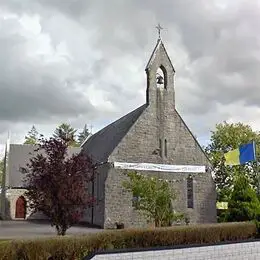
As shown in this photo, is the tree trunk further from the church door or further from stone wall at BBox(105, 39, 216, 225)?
the church door

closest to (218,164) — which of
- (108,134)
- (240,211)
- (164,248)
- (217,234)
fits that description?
(108,134)

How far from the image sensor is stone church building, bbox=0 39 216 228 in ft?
110

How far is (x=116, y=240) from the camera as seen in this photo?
45.3 feet

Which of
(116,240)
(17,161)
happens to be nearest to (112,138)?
(17,161)

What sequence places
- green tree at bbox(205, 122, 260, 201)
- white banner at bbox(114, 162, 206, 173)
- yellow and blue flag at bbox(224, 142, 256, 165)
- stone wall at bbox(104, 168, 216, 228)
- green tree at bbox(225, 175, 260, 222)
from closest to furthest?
green tree at bbox(225, 175, 260, 222)
yellow and blue flag at bbox(224, 142, 256, 165)
stone wall at bbox(104, 168, 216, 228)
white banner at bbox(114, 162, 206, 173)
green tree at bbox(205, 122, 260, 201)

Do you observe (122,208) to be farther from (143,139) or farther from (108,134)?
(108,134)

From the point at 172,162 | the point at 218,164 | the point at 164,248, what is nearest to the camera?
the point at 164,248

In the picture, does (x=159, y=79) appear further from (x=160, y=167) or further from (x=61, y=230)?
(x=61, y=230)

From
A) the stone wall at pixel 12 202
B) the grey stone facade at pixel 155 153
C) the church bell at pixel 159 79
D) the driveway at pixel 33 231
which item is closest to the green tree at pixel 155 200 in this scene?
the driveway at pixel 33 231

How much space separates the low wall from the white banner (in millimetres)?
19398

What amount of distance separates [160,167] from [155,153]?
4.12 feet

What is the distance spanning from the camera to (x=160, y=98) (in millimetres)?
36531

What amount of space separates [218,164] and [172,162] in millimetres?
18294

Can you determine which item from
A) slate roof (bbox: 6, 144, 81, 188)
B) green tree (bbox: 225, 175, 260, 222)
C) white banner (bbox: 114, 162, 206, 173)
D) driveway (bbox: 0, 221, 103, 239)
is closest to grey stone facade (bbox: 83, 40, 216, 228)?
white banner (bbox: 114, 162, 206, 173)
